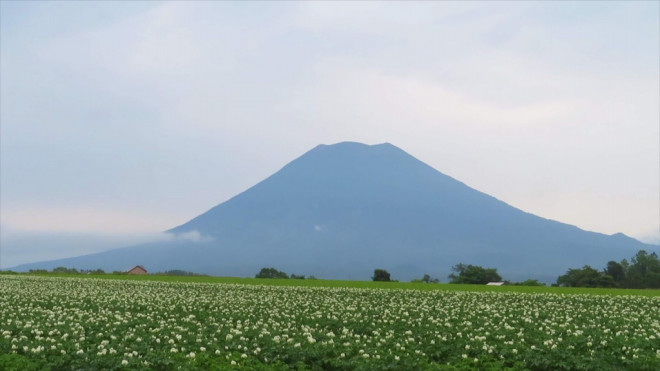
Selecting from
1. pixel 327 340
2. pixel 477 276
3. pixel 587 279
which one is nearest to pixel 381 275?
pixel 477 276

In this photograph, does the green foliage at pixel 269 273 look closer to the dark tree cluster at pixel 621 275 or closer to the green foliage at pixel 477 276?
the green foliage at pixel 477 276

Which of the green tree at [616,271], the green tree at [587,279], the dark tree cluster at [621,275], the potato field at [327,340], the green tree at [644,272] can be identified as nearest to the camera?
the potato field at [327,340]

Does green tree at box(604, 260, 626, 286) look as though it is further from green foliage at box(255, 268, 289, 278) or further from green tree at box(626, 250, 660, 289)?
green foliage at box(255, 268, 289, 278)

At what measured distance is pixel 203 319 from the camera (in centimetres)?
2341

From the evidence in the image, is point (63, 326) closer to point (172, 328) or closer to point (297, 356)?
point (172, 328)

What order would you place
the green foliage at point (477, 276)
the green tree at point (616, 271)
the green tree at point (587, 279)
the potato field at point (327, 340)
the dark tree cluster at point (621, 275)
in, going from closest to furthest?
the potato field at point (327, 340), the green tree at point (587, 279), the dark tree cluster at point (621, 275), the green foliage at point (477, 276), the green tree at point (616, 271)

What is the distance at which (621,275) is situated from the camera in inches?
3831

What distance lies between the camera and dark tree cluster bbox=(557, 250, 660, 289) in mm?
86375

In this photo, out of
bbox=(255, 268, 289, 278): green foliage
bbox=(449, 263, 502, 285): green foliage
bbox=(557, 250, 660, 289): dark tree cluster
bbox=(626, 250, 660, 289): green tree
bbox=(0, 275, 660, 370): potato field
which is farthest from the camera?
bbox=(626, 250, 660, 289): green tree

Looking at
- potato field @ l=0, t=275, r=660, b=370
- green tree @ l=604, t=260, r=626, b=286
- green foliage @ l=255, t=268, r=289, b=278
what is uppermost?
green tree @ l=604, t=260, r=626, b=286

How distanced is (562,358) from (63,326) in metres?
15.1

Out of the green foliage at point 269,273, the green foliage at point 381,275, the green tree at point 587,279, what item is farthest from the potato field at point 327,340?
the green foliage at point 269,273

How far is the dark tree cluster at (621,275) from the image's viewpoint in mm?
86375

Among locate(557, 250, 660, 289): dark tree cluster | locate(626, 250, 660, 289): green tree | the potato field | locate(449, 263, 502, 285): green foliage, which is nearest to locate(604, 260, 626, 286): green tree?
locate(557, 250, 660, 289): dark tree cluster
